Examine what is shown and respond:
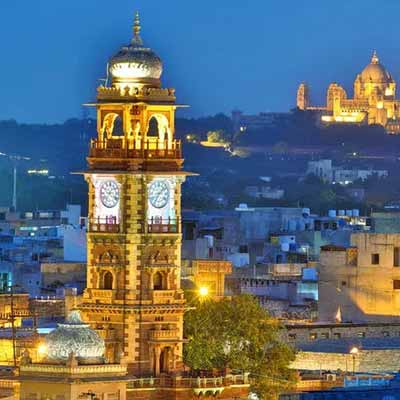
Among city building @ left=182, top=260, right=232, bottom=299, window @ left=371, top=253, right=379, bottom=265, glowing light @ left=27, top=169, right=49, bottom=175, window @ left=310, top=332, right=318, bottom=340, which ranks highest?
glowing light @ left=27, top=169, right=49, bottom=175

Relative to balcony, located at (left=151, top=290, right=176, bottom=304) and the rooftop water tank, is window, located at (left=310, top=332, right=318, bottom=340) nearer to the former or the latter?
balcony, located at (left=151, top=290, right=176, bottom=304)

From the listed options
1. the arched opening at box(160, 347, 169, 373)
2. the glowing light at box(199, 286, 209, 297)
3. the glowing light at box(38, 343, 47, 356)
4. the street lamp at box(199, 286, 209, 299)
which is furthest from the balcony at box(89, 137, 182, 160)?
the glowing light at box(38, 343, 47, 356)

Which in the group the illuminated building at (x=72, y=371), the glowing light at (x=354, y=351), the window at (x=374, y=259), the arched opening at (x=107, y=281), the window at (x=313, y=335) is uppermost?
the window at (x=374, y=259)

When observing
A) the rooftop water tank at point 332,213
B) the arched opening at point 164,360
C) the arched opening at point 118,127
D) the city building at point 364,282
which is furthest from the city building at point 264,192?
the arched opening at point 164,360

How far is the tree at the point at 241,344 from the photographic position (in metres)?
62.1

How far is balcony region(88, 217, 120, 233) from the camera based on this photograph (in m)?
60.3

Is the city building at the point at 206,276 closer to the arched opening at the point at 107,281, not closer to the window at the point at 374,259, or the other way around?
the window at the point at 374,259

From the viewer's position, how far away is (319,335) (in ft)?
241

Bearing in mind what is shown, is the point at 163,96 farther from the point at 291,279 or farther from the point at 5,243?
the point at 5,243

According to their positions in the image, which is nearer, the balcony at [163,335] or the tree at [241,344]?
the balcony at [163,335]

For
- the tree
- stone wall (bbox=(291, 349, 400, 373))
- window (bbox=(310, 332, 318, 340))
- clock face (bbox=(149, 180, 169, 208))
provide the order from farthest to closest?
window (bbox=(310, 332, 318, 340)), stone wall (bbox=(291, 349, 400, 373)), the tree, clock face (bbox=(149, 180, 169, 208))

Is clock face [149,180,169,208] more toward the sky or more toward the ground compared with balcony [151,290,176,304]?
more toward the sky

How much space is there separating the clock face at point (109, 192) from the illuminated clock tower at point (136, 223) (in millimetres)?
16

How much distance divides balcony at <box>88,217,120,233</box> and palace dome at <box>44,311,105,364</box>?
815cm
